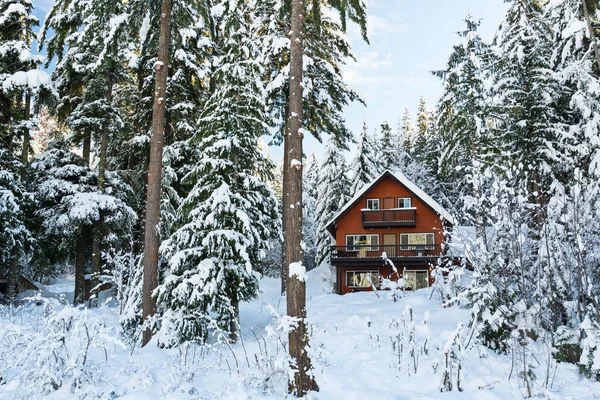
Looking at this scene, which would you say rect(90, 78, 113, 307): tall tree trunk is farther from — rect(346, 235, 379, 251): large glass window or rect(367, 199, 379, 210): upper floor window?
rect(367, 199, 379, 210): upper floor window

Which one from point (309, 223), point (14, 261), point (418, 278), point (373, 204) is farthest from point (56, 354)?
point (309, 223)

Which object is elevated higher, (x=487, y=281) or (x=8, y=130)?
(x=8, y=130)

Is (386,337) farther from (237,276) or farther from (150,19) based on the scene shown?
(150,19)

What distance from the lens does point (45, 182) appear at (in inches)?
778

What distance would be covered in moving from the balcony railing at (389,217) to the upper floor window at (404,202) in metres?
0.74

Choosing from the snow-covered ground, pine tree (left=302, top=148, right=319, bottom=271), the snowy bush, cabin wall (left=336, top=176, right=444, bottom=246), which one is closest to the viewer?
the snowy bush

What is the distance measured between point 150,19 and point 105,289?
694 inches

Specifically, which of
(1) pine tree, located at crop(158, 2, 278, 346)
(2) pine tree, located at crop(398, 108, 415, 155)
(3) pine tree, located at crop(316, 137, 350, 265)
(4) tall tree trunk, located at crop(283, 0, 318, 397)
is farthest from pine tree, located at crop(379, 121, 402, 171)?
(4) tall tree trunk, located at crop(283, 0, 318, 397)

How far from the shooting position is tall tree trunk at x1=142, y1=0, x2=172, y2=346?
10.8 meters

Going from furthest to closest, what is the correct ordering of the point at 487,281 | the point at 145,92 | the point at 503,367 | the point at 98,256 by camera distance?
1. the point at 98,256
2. the point at 145,92
3. the point at 487,281
4. the point at 503,367

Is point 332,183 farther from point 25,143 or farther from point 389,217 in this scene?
point 25,143

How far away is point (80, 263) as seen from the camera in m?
20.8

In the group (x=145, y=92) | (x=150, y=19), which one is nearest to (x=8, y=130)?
(x=145, y=92)

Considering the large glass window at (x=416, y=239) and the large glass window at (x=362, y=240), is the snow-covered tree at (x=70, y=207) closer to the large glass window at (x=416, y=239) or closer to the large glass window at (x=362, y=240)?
the large glass window at (x=362, y=240)
